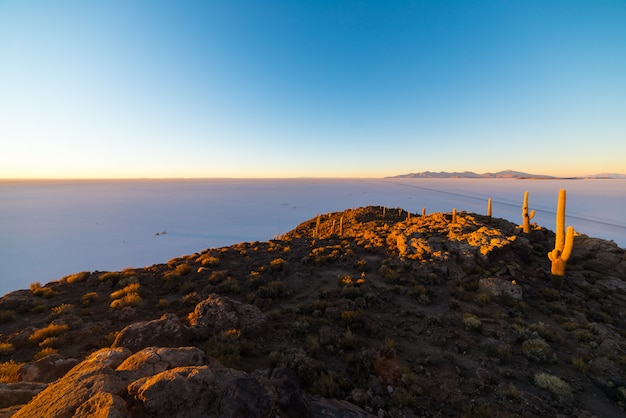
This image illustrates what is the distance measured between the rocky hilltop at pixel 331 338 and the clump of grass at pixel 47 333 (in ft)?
0.11

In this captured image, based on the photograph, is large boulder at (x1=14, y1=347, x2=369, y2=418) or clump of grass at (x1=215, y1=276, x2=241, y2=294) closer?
large boulder at (x1=14, y1=347, x2=369, y2=418)

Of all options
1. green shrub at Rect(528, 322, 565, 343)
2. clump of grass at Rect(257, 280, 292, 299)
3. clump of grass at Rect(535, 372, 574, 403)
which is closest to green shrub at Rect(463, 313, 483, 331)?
green shrub at Rect(528, 322, 565, 343)

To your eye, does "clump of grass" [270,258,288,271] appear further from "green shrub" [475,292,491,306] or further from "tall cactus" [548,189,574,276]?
"tall cactus" [548,189,574,276]

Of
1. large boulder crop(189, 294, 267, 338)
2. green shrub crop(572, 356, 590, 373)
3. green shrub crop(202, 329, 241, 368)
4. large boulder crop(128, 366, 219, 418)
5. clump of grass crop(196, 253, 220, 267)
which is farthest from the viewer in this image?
clump of grass crop(196, 253, 220, 267)

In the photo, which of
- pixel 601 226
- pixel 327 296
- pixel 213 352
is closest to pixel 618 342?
pixel 327 296

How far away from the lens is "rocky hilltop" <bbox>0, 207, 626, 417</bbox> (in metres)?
3.69

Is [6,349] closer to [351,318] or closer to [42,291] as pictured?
[42,291]

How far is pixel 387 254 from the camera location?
17219mm

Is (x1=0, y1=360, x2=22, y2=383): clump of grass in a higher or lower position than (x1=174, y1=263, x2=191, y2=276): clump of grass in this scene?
higher

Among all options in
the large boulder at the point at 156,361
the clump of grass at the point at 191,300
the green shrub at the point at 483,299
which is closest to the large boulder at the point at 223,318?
the clump of grass at the point at 191,300

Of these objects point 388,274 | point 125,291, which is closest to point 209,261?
point 125,291

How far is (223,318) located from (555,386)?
9.40 m

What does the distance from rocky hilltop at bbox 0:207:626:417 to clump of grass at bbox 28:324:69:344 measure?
1.3 inches

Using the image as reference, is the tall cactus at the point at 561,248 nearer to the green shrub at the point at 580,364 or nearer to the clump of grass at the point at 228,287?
the green shrub at the point at 580,364
